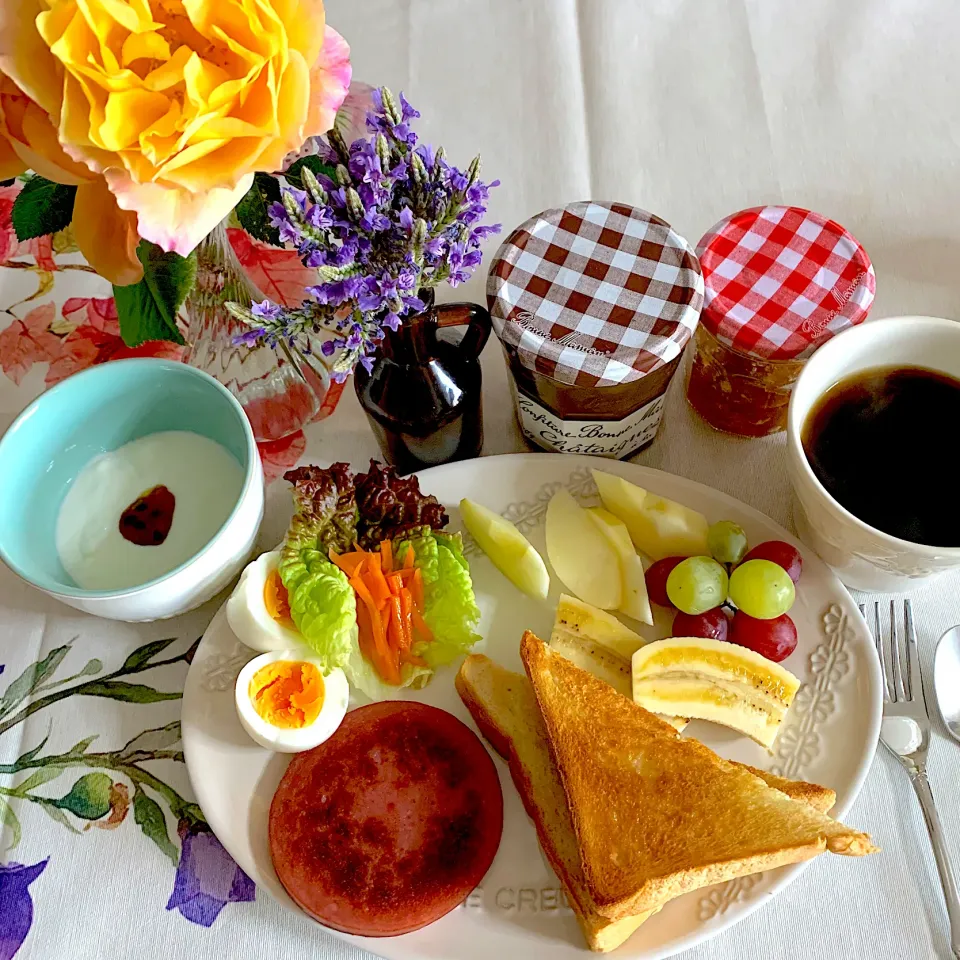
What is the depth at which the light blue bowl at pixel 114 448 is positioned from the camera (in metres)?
1.01

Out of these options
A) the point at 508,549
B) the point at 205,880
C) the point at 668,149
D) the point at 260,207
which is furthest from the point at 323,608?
the point at 668,149

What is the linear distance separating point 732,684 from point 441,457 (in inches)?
18.5

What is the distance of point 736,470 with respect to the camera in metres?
Answer: 1.22

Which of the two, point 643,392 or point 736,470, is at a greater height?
point 643,392

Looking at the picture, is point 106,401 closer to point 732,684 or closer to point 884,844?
point 732,684

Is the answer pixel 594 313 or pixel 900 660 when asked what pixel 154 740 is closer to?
pixel 594 313

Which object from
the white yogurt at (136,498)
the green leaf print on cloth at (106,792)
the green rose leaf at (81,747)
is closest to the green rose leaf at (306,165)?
the white yogurt at (136,498)

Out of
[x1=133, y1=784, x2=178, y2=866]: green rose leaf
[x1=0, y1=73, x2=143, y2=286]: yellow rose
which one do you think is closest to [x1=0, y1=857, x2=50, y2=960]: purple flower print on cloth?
[x1=133, y1=784, x2=178, y2=866]: green rose leaf

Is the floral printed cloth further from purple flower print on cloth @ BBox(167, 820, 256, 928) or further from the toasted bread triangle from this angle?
the toasted bread triangle

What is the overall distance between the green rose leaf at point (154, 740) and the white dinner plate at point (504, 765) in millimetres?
65

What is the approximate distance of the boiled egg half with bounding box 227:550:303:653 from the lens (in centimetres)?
A: 103

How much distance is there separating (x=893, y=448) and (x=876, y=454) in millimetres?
23

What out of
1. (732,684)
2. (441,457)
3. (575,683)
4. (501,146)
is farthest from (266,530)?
(501,146)

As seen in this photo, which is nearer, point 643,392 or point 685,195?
point 643,392
